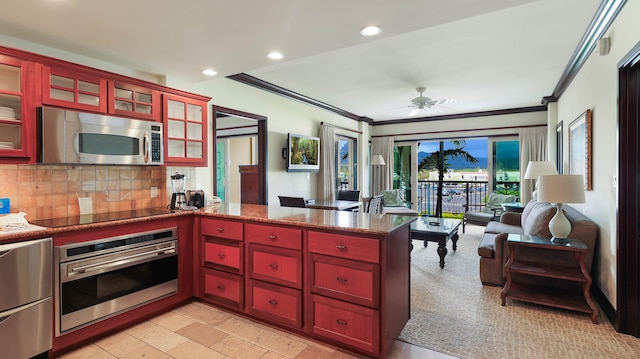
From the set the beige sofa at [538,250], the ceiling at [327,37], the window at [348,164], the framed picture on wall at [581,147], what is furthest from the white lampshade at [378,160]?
the beige sofa at [538,250]

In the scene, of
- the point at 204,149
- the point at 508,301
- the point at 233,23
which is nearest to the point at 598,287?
the point at 508,301

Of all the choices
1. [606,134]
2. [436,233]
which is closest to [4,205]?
[436,233]

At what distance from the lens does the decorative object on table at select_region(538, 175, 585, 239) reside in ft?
9.32

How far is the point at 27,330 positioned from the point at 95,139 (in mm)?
1402

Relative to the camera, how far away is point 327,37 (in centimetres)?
248

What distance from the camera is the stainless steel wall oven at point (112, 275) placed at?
2223 mm

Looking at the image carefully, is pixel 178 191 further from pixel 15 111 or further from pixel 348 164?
pixel 348 164

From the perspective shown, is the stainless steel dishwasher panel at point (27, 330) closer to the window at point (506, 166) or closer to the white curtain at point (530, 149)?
Result: the white curtain at point (530, 149)

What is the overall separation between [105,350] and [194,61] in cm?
242

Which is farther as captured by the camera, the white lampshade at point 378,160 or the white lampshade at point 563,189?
the white lampshade at point 378,160

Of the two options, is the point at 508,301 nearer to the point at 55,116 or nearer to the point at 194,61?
the point at 194,61

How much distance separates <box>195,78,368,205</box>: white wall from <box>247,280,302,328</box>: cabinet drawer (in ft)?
5.87

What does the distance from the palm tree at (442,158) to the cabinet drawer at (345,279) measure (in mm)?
6360

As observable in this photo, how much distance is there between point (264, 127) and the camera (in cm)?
493
